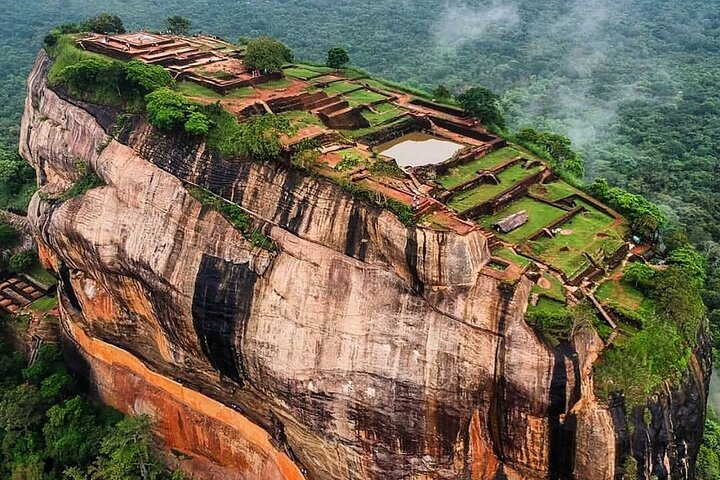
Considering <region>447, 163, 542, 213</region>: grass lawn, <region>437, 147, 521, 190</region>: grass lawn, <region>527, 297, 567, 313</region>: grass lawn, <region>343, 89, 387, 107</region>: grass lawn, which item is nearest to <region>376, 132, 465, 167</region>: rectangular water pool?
<region>437, 147, 521, 190</region>: grass lawn

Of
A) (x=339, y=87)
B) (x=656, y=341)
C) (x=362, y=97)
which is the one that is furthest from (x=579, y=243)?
(x=339, y=87)

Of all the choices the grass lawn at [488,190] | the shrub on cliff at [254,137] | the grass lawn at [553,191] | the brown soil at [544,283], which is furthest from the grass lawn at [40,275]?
the brown soil at [544,283]

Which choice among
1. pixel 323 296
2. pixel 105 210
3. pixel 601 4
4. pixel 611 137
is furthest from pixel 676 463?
pixel 601 4

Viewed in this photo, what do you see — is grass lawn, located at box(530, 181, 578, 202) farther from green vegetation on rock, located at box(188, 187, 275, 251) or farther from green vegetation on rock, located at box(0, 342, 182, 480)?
green vegetation on rock, located at box(0, 342, 182, 480)

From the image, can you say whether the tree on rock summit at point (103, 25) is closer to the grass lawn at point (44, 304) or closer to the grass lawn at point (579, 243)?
the grass lawn at point (44, 304)

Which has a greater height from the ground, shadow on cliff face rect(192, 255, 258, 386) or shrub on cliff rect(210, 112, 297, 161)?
shrub on cliff rect(210, 112, 297, 161)
